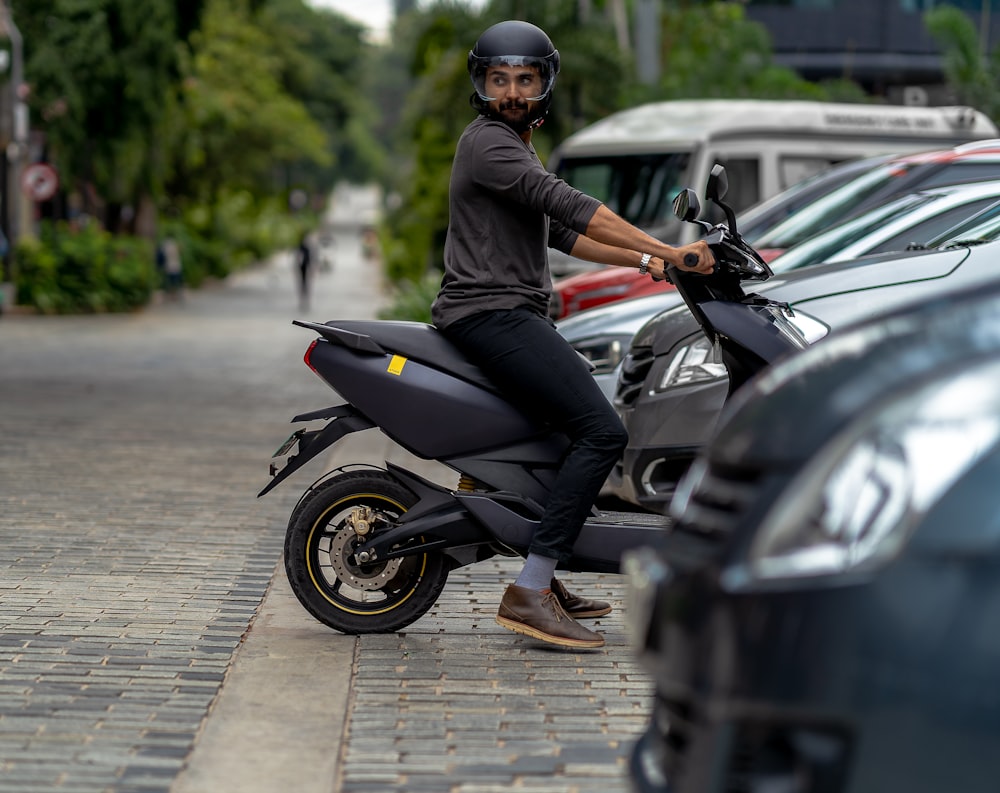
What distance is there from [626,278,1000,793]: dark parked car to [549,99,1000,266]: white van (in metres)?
11.5

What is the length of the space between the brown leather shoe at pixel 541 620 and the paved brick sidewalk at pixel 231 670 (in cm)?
6

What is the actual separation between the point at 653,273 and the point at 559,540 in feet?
2.82

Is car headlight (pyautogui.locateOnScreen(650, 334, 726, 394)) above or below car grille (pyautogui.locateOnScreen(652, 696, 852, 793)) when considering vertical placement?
below

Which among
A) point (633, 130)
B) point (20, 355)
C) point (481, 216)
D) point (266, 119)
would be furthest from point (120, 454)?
point (266, 119)

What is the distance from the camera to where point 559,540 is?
5.06 meters

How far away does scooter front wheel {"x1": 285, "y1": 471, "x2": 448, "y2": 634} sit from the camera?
523 cm

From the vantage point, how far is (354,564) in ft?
17.3

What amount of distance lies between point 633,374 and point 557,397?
1.90 metres

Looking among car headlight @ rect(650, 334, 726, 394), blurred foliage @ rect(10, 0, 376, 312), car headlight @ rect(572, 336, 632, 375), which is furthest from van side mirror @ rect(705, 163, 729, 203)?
blurred foliage @ rect(10, 0, 376, 312)

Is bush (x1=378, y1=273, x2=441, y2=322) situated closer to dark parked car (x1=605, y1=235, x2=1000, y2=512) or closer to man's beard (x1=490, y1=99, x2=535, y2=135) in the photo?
dark parked car (x1=605, y1=235, x2=1000, y2=512)

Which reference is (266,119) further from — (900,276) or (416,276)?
(900,276)

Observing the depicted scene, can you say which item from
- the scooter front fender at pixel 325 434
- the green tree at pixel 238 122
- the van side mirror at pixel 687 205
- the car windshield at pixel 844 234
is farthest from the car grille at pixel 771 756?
the green tree at pixel 238 122

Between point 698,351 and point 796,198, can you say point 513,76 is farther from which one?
point 796,198

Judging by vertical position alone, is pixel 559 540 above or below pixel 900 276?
below
